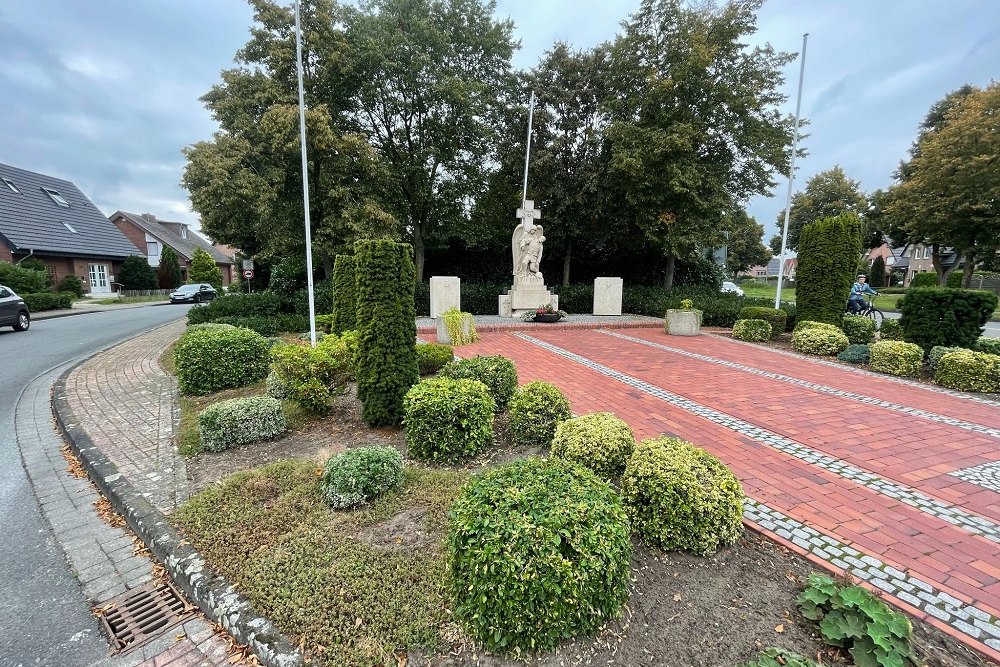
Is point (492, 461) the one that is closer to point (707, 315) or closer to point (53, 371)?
point (53, 371)

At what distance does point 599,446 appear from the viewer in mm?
3213

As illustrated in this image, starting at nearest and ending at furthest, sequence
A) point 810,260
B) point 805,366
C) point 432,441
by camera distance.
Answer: point 432,441 < point 805,366 < point 810,260

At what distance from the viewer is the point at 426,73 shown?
13648mm

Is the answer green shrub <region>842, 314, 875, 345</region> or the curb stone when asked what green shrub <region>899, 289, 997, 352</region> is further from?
the curb stone

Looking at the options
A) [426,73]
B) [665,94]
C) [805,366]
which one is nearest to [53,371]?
[426,73]

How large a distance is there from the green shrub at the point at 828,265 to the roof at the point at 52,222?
109 feet

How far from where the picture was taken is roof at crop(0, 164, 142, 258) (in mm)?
21469

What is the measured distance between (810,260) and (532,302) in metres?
8.02

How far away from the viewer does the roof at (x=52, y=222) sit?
21.5m

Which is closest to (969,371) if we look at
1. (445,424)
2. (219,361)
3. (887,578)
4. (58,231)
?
(887,578)

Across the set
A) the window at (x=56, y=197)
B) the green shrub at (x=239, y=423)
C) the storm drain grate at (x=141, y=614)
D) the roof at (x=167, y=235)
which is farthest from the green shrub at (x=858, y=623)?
the roof at (x=167, y=235)

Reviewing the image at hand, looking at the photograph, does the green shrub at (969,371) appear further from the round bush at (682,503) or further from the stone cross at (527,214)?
the stone cross at (527,214)

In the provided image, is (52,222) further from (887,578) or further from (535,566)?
(887,578)

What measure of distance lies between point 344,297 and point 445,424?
483 centimetres
